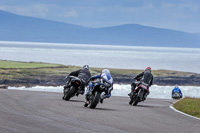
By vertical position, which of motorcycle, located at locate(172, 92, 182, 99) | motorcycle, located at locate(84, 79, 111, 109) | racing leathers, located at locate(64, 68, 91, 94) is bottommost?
motorcycle, located at locate(172, 92, 182, 99)

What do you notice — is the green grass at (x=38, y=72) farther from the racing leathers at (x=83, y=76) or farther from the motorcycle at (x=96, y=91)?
the motorcycle at (x=96, y=91)

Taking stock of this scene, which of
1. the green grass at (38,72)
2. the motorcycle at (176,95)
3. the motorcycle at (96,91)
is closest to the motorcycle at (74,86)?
the motorcycle at (96,91)

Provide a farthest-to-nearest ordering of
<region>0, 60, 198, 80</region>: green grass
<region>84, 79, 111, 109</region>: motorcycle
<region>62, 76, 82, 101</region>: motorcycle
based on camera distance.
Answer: <region>0, 60, 198, 80</region>: green grass → <region>62, 76, 82, 101</region>: motorcycle → <region>84, 79, 111, 109</region>: motorcycle

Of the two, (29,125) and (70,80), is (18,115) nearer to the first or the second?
(29,125)

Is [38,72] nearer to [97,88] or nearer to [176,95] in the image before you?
[176,95]

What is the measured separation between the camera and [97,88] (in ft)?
57.5

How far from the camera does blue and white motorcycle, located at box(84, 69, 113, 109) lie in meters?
17.4

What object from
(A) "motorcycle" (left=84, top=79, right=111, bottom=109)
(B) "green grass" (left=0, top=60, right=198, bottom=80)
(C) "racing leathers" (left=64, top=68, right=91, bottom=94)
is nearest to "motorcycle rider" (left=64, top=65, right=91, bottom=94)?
(C) "racing leathers" (left=64, top=68, right=91, bottom=94)

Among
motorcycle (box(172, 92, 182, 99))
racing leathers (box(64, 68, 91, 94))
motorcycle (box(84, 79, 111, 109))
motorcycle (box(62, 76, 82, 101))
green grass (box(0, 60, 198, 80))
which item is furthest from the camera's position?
green grass (box(0, 60, 198, 80))

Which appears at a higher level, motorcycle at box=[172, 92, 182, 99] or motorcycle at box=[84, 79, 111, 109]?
motorcycle at box=[84, 79, 111, 109]

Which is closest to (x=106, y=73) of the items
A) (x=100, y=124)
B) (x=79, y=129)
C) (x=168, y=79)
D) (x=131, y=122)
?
(x=131, y=122)

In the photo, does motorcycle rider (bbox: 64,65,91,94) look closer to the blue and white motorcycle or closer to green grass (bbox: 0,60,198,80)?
the blue and white motorcycle

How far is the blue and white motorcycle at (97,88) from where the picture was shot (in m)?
17.4

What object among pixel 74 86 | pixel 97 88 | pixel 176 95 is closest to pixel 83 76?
pixel 74 86
